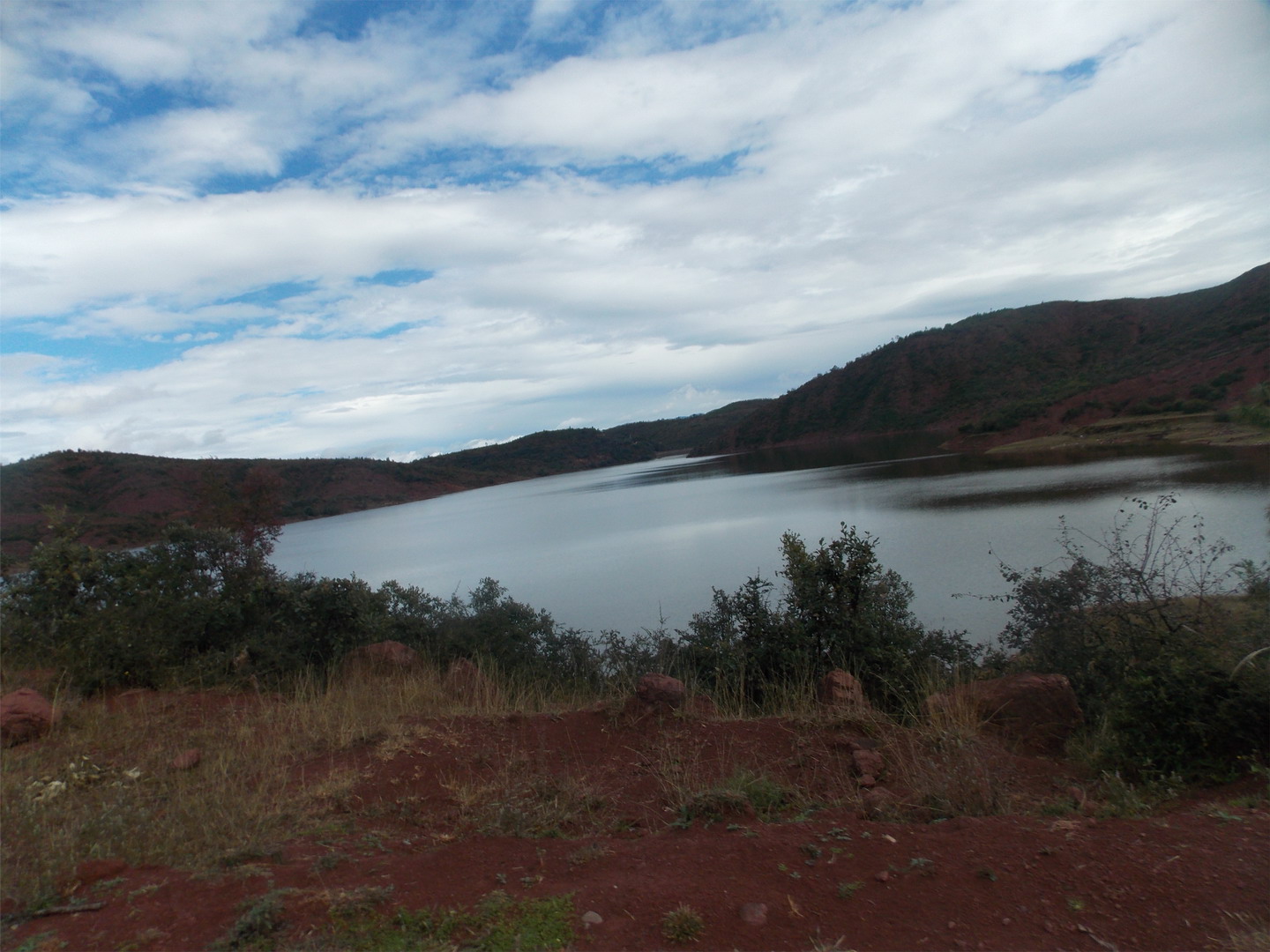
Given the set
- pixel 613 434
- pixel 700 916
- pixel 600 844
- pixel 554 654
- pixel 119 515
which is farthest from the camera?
pixel 613 434

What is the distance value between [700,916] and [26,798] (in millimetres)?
4535

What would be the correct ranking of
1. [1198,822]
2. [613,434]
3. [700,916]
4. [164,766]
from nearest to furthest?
[700,916], [1198,822], [164,766], [613,434]

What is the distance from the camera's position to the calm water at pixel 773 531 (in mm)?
12633

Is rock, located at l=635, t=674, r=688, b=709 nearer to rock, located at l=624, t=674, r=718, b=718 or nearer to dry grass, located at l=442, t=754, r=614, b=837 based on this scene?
rock, located at l=624, t=674, r=718, b=718

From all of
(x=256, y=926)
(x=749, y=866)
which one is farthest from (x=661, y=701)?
(x=256, y=926)

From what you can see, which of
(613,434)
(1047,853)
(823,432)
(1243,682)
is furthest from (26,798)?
(613,434)

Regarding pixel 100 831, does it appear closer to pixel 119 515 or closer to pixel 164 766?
pixel 164 766

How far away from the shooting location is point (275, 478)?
55.9 feet

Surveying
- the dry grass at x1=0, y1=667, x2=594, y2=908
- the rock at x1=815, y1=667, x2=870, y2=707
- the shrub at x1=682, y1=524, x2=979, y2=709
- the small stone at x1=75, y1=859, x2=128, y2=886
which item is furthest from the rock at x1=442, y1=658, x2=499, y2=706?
the small stone at x1=75, y1=859, x2=128, y2=886

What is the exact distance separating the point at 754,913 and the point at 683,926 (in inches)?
13.6

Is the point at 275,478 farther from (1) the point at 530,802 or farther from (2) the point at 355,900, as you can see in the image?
(2) the point at 355,900

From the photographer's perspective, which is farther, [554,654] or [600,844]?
[554,654]

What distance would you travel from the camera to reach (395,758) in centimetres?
596

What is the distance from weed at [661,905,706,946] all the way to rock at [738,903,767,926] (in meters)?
0.20
